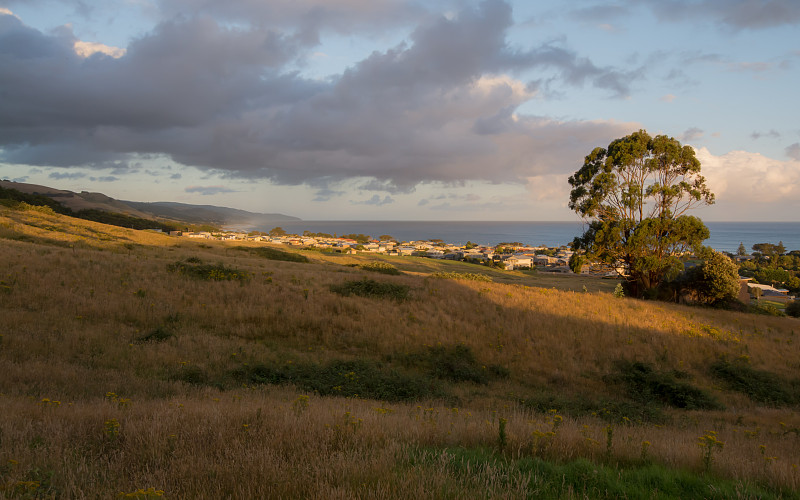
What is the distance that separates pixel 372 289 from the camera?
18422 mm

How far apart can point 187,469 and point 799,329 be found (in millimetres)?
26109

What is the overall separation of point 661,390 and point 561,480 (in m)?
9.33

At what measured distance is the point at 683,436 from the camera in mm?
6742

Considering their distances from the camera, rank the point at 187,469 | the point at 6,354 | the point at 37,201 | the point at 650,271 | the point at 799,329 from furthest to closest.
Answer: the point at 37,201 → the point at 650,271 → the point at 799,329 → the point at 6,354 → the point at 187,469

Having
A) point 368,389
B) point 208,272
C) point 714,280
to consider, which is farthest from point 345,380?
point 714,280

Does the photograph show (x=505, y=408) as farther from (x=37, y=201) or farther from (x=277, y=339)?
(x=37, y=201)

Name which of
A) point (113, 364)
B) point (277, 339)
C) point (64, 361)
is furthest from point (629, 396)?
point (64, 361)

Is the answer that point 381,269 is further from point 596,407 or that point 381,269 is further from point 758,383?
Result: point 596,407

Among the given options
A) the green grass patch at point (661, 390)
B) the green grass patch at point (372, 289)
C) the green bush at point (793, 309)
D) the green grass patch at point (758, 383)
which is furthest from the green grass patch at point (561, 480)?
the green bush at point (793, 309)

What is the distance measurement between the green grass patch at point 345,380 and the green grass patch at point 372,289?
7.28 m

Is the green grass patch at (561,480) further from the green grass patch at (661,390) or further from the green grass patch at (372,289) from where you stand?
the green grass patch at (372,289)

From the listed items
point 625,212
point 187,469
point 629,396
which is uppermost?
point 625,212

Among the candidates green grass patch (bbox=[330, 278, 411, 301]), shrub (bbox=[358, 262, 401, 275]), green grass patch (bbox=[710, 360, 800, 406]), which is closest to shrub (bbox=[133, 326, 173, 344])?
green grass patch (bbox=[330, 278, 411, 301])

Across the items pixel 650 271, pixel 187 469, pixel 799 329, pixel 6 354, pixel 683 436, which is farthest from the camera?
pixel 650 271
